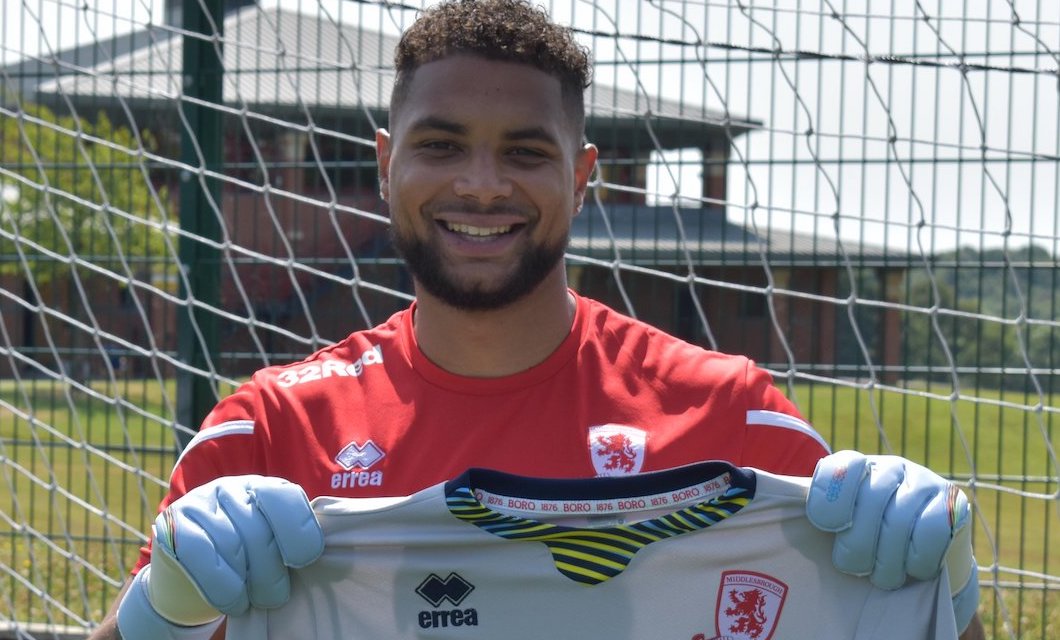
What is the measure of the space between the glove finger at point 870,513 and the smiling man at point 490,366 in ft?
0.68

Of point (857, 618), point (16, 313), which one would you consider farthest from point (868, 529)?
point (16, 313)

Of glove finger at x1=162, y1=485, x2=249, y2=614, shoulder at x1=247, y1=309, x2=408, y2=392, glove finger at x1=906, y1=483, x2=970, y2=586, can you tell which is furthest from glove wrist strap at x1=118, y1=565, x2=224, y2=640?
glove finger at x1=906, y1=483, x2=970, y2=586

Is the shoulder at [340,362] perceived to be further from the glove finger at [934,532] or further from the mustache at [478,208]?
the glove finger at [934,532]

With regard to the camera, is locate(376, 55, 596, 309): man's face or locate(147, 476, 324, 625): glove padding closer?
locate(147, 476, 324, 625): glove padding

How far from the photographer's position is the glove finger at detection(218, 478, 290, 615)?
4.98 ft

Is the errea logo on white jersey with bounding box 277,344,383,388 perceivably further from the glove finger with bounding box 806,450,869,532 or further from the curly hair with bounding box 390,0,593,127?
the glove finger with bounding box 806,450,869,532

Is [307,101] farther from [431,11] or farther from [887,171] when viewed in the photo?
[431,11]

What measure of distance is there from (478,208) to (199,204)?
2.18 metres

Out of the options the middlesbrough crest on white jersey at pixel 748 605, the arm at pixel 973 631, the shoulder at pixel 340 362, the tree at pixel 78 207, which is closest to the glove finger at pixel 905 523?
the middlesbrough crest on white jersey at pixel 748 605

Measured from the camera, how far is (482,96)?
1.84 meters

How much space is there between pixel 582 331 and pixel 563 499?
41 centimetres

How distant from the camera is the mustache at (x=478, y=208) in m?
1.82

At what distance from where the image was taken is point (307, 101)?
16.4ft

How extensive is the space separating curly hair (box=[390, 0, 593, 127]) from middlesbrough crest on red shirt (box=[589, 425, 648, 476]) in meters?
0.49
